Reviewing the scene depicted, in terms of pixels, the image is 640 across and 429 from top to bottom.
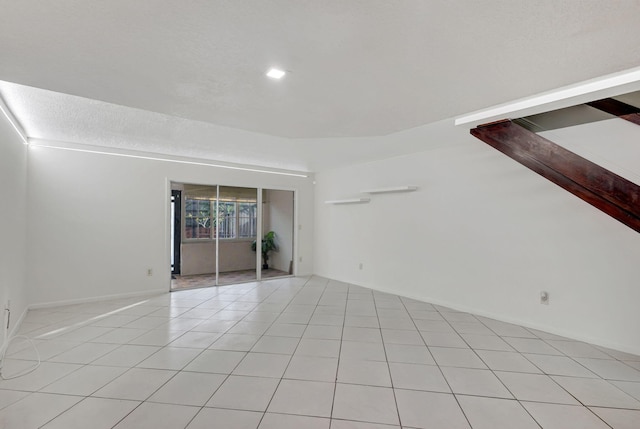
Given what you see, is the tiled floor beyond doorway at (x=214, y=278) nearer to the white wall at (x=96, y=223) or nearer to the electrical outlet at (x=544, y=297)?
the white wall at (x=96, y=223)

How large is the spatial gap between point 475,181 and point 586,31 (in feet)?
9.09

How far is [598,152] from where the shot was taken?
315 cm

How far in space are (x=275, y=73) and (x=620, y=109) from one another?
11.8 feet

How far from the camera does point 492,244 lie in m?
4.04

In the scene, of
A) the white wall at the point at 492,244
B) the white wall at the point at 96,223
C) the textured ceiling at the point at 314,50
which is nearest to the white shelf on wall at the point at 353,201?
the white wall at the point at 492,244

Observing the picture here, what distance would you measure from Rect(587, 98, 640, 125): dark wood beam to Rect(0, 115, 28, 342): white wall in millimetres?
6215

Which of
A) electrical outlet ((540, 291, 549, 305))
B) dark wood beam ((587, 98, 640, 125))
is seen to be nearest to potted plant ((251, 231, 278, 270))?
electrical outlet ((540, 291, 549, 305))

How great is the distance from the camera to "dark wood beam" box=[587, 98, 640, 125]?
2943 millimetres

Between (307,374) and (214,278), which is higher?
(214,278)

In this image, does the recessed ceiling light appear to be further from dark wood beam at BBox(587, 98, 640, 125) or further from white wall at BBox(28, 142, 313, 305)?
white wall at BBox(28, 142, 313, 305)

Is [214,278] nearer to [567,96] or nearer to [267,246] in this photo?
[267,246]

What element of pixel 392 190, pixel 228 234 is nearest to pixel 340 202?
pixel 392 190

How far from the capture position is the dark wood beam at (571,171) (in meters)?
2.67

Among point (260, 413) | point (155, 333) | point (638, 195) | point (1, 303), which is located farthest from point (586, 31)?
point (1, 303)
